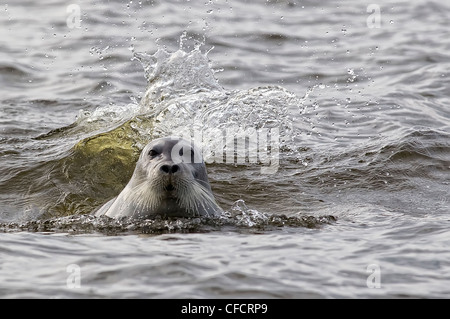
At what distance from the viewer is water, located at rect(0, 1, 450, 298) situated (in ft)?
17.5

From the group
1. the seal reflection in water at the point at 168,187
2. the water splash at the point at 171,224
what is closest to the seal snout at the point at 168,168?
the seal reflection in water at the point at 168,187

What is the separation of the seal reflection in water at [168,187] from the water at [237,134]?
4.9 inches

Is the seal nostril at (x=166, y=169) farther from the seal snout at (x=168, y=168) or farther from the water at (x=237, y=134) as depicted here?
the water at (x=237, y=134)

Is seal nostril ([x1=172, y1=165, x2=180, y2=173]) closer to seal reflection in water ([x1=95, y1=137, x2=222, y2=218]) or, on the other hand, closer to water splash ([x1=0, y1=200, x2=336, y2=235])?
seal reflection in water ([x1=95, y1=137, x2=222, y2=218])

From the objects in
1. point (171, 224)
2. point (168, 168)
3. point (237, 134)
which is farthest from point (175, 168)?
point (237, 134)

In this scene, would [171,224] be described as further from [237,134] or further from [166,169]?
[237,134]

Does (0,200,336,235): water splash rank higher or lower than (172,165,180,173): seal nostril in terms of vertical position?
lower

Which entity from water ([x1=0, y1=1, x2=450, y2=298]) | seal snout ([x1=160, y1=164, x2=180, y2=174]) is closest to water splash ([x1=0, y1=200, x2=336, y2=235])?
water ([x1=0, y1=1, x2=450, y2=298])

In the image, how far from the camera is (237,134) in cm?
1002

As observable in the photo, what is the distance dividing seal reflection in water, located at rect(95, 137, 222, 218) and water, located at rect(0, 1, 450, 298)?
124mm

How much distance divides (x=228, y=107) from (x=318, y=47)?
4196 millimetres

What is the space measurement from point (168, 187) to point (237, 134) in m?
3.75
